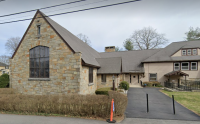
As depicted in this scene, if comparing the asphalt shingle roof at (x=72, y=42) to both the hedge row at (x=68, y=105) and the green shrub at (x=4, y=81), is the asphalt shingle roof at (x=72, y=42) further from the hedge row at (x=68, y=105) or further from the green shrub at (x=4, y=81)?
the green shrub at (x=4, y=81)

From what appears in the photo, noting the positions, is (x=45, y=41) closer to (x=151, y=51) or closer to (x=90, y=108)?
(x=90, y=108)

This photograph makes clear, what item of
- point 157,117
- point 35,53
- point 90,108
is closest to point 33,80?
point 35,53

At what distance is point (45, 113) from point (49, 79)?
193 inches

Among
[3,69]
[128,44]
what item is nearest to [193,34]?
[128,44]

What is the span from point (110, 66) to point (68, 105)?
10147mm

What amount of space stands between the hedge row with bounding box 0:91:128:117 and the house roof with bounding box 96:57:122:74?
8203mm

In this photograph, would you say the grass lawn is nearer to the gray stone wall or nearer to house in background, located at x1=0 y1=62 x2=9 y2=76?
the gray stone wall

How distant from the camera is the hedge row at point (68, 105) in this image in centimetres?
604

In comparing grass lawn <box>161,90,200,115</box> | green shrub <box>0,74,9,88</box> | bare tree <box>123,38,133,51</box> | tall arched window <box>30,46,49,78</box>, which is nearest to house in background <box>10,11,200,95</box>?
tall arched window <box>30,46,49,78</box>

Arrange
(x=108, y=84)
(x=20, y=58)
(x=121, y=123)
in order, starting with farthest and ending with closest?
(x=108, y=84) < (x=20, y=58) < (x=121, y=123)

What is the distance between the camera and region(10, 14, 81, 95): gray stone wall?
1040 centimetres

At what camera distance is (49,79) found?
35.9 feet

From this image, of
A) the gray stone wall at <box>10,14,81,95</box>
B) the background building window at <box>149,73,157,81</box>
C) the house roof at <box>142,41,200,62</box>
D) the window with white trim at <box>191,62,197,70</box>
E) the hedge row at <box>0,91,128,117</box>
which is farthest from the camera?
the background building window at <box>149,73,157,81</box>

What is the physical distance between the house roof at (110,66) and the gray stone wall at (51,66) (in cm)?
567
